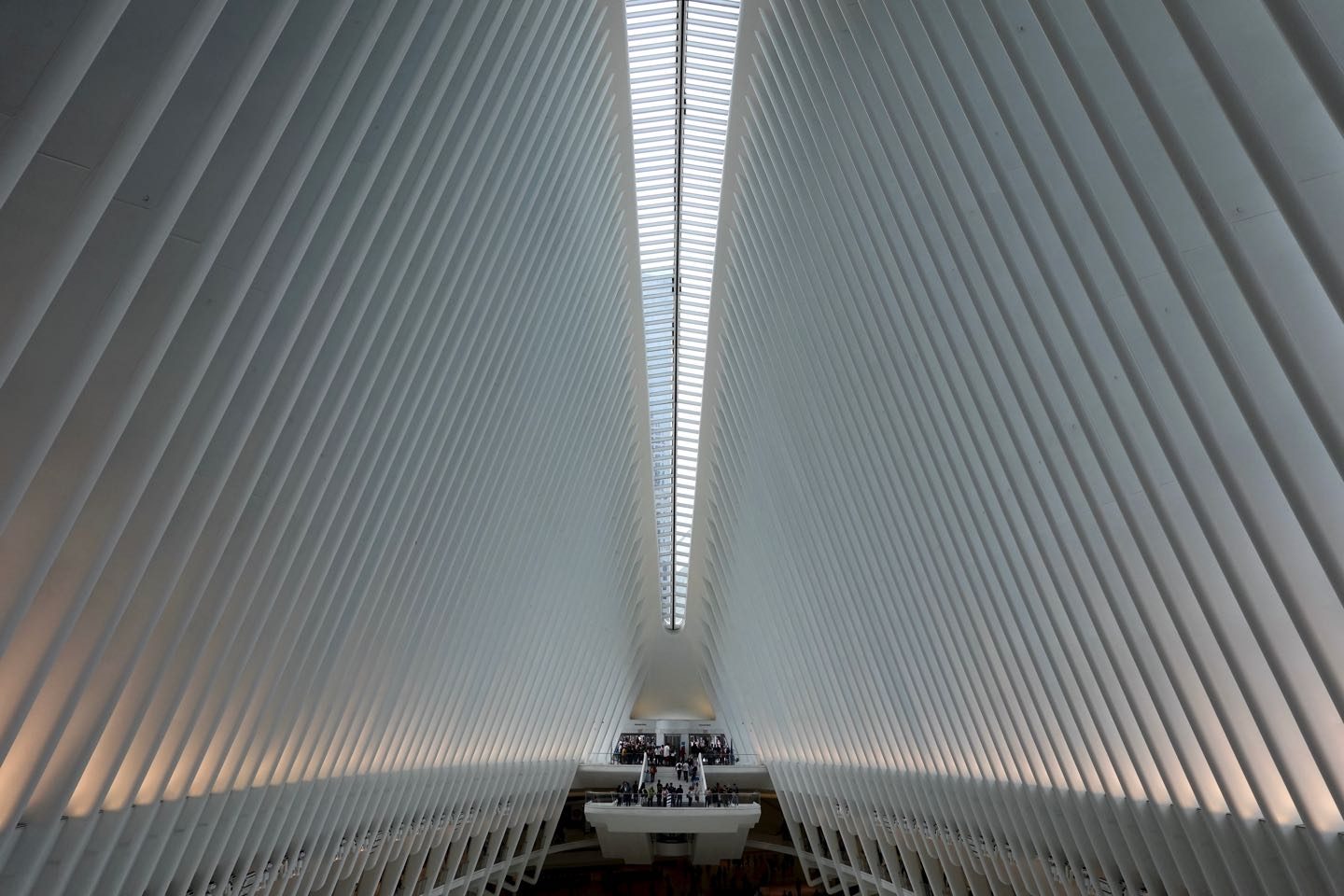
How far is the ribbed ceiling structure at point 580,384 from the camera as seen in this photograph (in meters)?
5.78

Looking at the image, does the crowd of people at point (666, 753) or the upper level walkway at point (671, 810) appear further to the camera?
the crowd of people at point (666, 753)

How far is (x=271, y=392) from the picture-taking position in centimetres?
822

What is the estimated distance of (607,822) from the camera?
23875 mm

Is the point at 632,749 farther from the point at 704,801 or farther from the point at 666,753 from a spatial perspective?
the point at 704,801

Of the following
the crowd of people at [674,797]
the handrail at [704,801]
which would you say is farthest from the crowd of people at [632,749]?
the handrail at [704,801]

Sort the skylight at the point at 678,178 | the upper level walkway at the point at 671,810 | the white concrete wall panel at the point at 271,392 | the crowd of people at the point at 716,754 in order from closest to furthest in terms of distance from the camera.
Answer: the white concrete wall panel at the point at 271,392
the skylight at the point at 678,178
the upper level walkway at the point at 671,810
the crowd of people at the point at 716,754

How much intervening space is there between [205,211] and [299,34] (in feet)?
4.78

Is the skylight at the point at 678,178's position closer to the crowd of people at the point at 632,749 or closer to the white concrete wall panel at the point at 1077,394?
the white concrete wall panel at the point at 1077,394

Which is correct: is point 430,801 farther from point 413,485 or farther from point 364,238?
point 364,238

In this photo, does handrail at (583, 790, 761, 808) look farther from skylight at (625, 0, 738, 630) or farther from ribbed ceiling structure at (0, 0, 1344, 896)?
skylight at (625, 0, 738, 630)

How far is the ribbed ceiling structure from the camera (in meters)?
→ 5.78

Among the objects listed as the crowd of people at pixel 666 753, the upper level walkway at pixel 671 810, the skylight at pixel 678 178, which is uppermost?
the skylight at pixel 678 178

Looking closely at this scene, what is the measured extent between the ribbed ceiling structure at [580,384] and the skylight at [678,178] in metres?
0.57

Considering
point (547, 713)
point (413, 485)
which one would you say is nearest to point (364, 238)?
point (413, 485)
